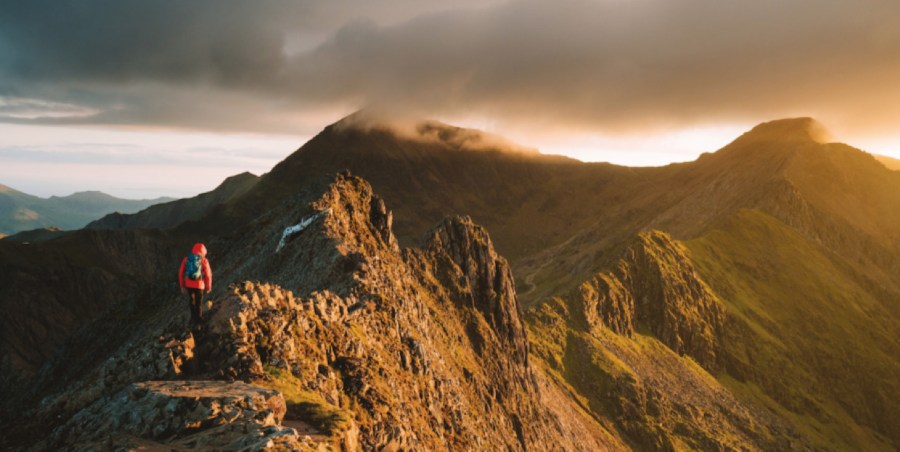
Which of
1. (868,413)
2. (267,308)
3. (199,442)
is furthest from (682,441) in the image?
(199,442)

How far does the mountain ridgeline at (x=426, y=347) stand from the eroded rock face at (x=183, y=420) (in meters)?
0.08

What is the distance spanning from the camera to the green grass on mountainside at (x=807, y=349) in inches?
5689

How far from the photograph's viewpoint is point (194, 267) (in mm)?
25312

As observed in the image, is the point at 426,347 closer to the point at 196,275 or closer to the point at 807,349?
the point at 196,275

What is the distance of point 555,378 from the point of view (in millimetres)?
107625

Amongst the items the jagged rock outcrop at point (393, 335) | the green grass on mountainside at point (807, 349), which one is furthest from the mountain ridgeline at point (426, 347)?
the green grass on mountainside at point (807, 349)

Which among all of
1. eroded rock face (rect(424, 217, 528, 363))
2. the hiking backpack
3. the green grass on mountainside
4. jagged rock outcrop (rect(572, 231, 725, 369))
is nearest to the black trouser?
the hiking backpack

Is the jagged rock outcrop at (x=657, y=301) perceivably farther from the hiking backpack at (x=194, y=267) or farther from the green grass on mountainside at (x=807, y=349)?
the hiking backpack at (x=194, y=267)

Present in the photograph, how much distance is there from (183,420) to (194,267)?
31.5 ft

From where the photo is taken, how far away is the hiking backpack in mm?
25219

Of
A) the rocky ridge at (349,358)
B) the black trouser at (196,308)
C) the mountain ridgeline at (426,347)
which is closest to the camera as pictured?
the rocky ridge at (349,358)

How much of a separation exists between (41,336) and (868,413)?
756ft

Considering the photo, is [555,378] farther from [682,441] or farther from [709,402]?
[709,402]

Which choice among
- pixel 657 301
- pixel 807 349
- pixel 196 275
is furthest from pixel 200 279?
pixel 807 349
